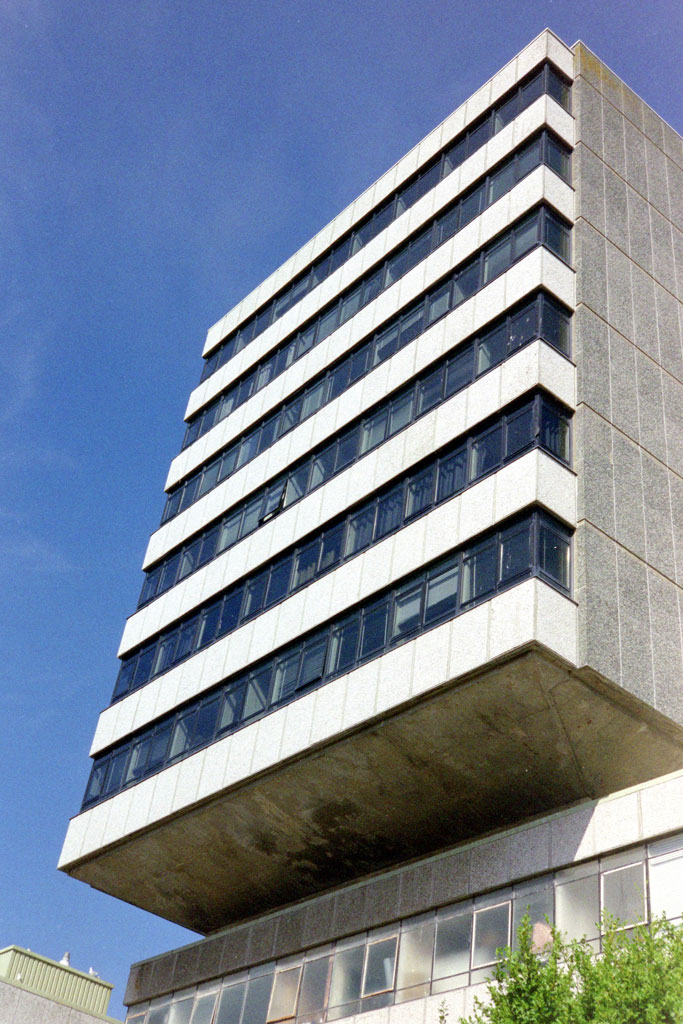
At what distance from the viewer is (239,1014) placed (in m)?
30.7

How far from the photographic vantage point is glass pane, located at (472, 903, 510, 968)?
25.2m

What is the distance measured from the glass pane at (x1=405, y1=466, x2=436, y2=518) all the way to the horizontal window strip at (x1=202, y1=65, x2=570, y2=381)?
12.0m

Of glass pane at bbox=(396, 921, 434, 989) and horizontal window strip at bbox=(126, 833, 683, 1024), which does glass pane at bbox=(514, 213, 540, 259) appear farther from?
glass pane at bbox=(396, 921, 434, 989)

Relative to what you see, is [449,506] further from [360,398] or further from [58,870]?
[58,870]

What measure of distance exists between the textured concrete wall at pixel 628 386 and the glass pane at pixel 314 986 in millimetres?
10845

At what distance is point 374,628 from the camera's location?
2839cm

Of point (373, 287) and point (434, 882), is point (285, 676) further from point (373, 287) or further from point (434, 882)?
point (373, 287)

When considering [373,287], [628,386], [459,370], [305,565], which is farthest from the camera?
[373,287]

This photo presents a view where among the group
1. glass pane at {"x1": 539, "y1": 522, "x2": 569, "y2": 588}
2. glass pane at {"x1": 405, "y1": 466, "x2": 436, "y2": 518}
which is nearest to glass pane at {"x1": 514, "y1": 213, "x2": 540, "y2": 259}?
glass pane at {"x1": 405, "y1": 466, "x2": 436, "y2": 518}

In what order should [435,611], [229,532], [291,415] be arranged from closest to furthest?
[435,611]
[229,532]
[291,415]

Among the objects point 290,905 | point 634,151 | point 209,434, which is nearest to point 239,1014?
point 290,905

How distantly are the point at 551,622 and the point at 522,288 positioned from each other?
10.0 m

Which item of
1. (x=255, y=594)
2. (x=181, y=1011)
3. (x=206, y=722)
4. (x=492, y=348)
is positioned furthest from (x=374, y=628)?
(x=181, y=1011)

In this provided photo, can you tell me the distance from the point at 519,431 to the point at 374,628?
5.86 metres
